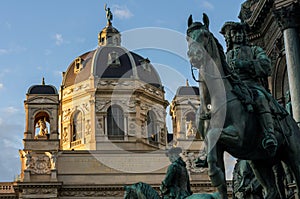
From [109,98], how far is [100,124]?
2.45 metres

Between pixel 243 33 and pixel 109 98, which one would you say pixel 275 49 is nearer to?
pixel 243 33

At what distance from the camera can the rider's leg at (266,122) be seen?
7.36 m

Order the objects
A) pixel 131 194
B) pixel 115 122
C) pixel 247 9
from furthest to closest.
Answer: pixel 115 122
pixel 247 9
pixel 131 194

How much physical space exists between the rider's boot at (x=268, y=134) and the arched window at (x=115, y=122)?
4919cm

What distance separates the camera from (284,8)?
13164 millimetres

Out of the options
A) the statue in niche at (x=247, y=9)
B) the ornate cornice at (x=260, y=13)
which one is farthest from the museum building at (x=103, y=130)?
the ornate cornice at (x=260, y=13)

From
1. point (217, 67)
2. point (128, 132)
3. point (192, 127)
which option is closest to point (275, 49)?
point (217, 67)

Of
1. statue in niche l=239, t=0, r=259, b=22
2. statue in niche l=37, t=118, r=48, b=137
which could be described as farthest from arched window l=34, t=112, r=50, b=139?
statue in niche l=239, t=0, r=259, b=22

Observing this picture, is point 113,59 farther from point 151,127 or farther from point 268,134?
point 268,134

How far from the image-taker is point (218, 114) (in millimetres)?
7312

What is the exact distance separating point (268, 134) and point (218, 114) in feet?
1.88

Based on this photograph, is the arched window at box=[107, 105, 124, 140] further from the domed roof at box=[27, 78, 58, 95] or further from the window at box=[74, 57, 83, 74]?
the window at box=[74, 57, 83, 74]

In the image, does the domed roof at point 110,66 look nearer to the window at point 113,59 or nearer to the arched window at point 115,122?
the window at point 113,59

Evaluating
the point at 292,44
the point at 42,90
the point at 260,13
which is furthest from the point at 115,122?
the point at 292,44
